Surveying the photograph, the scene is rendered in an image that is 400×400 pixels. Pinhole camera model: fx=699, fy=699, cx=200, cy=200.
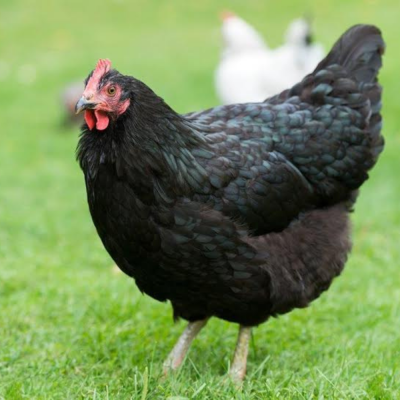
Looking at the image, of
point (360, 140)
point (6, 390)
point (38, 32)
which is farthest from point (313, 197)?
point (38, 32)

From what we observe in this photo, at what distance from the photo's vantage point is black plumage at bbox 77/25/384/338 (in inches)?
132

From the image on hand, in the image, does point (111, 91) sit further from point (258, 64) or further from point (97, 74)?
point (258, 64)

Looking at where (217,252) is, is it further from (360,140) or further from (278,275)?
(360,140)

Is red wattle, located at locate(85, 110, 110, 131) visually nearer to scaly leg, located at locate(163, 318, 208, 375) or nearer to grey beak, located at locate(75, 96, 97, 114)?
grey beak, located at locate(75, 96, 97, 114)

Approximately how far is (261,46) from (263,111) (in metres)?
6.49

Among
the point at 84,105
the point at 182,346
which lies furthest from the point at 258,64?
the point at 84,105

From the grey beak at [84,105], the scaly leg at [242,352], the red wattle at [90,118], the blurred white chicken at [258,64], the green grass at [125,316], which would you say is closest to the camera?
the grey beak at [84,105]

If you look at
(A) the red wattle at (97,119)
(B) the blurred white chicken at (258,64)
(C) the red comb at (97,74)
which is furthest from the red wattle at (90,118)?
(B) the blurred white chicken at (258,64)

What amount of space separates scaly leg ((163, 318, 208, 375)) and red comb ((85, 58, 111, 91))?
1.56 metres

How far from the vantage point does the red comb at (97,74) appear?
3.28 metres

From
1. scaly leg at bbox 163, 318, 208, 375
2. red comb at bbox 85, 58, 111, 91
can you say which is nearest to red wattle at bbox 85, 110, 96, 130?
red comb at bbox 85, 58, 111, 91

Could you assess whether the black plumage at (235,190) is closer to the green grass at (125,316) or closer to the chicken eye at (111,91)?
the chicken eye at (111,91)

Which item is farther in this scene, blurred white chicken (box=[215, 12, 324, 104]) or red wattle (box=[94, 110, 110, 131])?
blurred white chicken (box=[215, 12, 324, 104])

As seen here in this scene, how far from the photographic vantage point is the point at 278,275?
372cm
